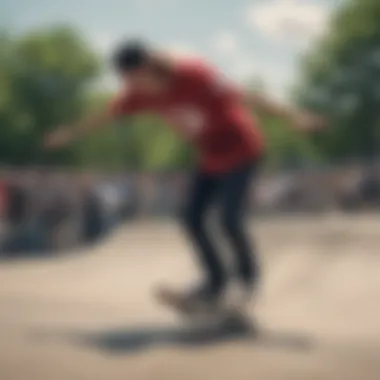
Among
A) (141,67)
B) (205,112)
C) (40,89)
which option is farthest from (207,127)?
(40,89)

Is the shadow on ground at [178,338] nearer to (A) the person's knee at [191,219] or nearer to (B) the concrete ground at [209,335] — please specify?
(B) the concrete ground at [209,335]

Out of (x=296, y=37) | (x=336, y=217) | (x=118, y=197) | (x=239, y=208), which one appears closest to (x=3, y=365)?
(x=118, y=197)

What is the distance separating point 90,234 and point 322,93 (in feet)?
1.26

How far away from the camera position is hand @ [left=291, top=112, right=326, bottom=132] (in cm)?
100

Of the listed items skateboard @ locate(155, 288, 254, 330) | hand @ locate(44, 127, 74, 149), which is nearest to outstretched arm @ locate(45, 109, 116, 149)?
hand @ locate(44, 127, 74, 149)

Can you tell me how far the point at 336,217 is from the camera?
3.34 ft

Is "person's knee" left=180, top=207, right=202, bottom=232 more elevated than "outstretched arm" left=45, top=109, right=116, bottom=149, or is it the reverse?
"outstretched arm" left=45, top=109, right=116, bottom=149

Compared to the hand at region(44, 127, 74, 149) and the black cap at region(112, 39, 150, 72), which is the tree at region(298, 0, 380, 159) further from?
the hand at region(44, 127, 74, 149)

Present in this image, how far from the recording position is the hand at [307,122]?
1003 millimetres

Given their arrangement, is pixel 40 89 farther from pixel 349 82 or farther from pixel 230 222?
pixel 349 82

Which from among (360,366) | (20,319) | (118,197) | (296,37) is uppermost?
(296,37)

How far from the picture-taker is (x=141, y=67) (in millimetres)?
1031

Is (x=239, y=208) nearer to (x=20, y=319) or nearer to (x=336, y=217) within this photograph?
(x=336, y=217)

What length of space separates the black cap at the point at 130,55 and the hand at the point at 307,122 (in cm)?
22
